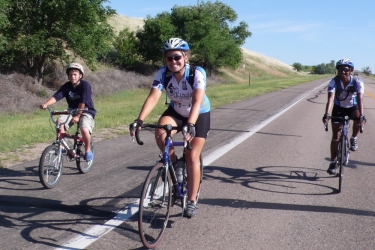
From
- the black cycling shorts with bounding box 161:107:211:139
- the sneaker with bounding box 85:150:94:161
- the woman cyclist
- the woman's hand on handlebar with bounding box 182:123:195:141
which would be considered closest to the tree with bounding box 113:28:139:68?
the sneaker with bounding box 85:150:94:161

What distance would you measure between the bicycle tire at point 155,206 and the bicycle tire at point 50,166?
2.41 m

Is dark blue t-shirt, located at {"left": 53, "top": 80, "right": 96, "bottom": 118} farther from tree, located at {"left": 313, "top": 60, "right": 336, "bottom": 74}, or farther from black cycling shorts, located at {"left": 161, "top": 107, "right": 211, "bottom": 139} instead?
tree, located at {"left": 313, "top": 60, "right": 336, "bottom": 74}

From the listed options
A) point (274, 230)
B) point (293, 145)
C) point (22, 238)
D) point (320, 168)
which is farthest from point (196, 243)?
point (293, 145)

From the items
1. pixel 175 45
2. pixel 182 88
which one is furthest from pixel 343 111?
pixel 175 45

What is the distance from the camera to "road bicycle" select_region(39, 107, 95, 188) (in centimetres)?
652

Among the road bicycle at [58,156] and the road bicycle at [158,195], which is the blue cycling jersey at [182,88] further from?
the road bicycle at [58,156]

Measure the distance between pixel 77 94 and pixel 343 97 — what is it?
4402 mm

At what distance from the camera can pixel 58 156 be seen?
6.87 metres

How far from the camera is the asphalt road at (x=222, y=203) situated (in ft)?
15.2

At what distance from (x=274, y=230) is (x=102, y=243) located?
6.02ft

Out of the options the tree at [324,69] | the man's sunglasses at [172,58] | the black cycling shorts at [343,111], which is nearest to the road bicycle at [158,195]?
the man's sunglasses at [172,58]

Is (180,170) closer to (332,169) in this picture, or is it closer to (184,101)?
(184,101)

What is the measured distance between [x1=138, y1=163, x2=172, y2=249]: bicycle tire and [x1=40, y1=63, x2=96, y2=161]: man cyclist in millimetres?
3047

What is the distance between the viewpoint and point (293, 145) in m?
11.0
